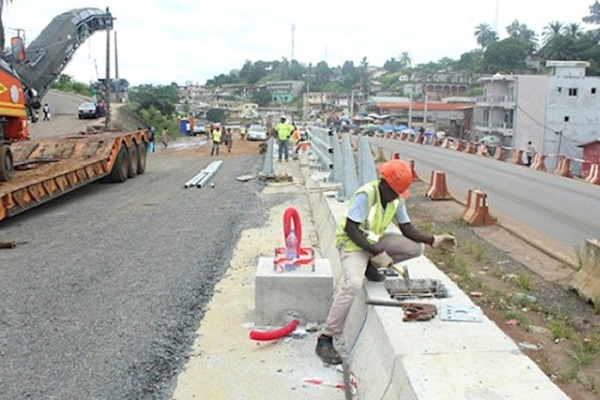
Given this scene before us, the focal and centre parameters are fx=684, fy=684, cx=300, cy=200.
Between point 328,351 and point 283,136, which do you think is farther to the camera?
point 283,136

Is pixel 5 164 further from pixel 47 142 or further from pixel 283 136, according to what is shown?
pixel 283 136

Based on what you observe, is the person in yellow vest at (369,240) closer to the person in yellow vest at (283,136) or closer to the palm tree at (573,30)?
the person in yellow vest at (283,136)

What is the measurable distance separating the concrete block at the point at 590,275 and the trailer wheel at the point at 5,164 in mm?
10517

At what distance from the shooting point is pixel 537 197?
1652 cm

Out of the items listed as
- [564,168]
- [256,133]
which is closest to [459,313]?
[564,168]

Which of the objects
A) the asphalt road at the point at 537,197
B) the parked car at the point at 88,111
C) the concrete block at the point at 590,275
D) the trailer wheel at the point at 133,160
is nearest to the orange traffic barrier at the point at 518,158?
the asphalt road at the point at 537,197

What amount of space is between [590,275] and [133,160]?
51.1 feet

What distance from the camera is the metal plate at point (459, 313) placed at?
5.00m

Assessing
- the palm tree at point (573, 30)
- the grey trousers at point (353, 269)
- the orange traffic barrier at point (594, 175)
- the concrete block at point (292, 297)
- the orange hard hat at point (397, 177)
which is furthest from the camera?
the palm tree at point (573, 30)

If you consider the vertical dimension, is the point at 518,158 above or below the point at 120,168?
below

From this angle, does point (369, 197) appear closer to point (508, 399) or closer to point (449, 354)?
point (449, 354)

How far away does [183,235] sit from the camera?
10602mm

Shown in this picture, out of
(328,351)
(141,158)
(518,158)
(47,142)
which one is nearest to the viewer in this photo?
(328,351)

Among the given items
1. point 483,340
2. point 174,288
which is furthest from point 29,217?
point 483,340
